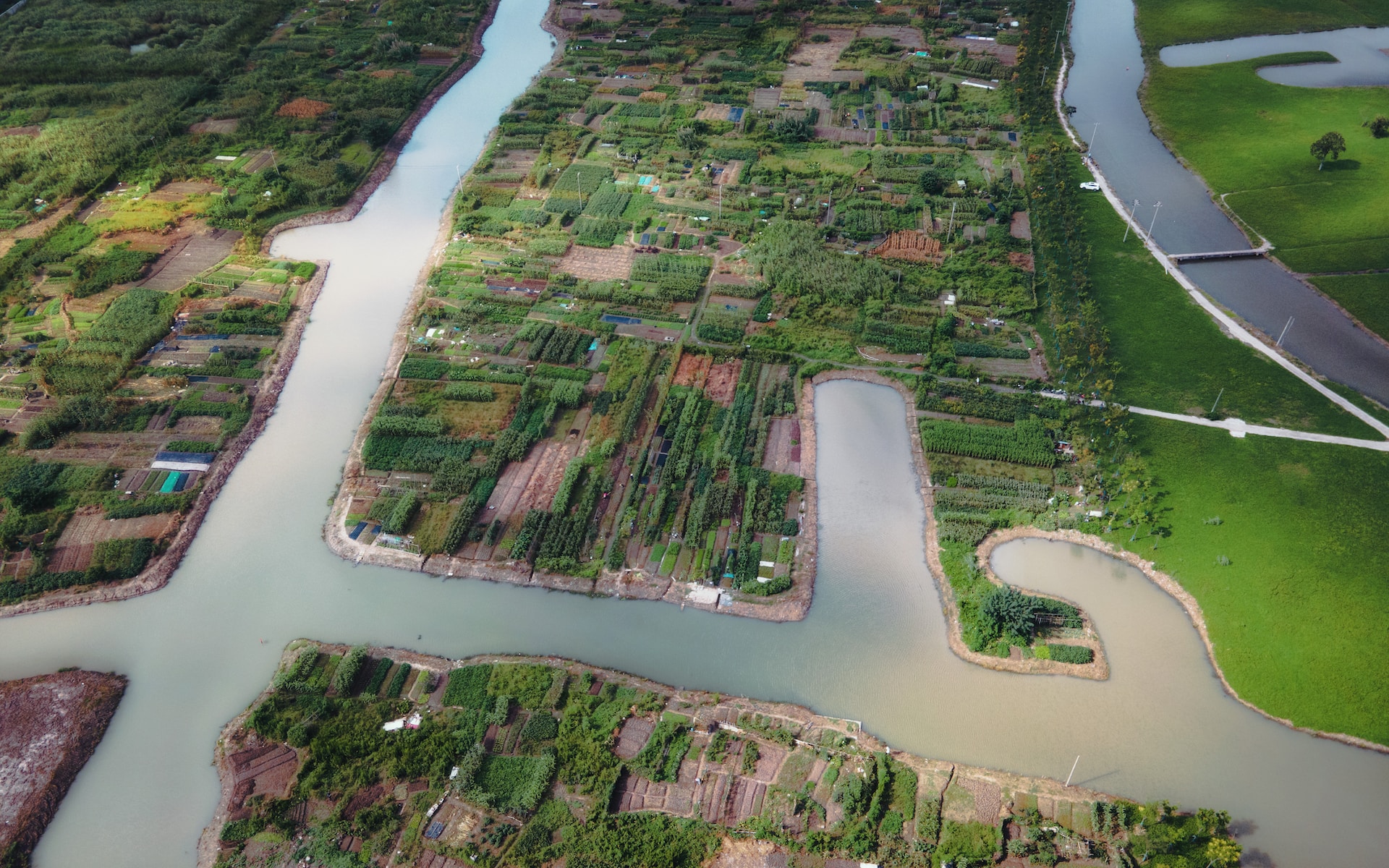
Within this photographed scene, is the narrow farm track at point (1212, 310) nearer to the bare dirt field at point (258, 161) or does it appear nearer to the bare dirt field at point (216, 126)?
the bare dirt field at point (258, 161)

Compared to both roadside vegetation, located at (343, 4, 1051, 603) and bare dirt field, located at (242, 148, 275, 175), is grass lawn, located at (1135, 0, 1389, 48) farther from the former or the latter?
bare dirt field, located at (242, 148, 275, 175)

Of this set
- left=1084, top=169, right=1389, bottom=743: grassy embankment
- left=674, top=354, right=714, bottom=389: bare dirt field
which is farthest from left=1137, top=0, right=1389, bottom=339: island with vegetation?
left=674, top=354, right=714, bottom=389: bare dirt field

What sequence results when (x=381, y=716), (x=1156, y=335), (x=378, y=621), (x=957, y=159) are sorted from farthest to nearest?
(x=957, y=159)
(x=1156, y=335)
(x=378, y=621)
(x=381, y=716)

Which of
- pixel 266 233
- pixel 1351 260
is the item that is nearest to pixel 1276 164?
pixel 1351 260

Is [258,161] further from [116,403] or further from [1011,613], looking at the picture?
[1011,613]

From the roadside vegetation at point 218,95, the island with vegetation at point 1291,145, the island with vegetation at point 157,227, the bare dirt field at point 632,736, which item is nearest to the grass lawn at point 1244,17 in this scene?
the island with vegetation at point 1291,145

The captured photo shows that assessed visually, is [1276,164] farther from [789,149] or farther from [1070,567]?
[1070,567]

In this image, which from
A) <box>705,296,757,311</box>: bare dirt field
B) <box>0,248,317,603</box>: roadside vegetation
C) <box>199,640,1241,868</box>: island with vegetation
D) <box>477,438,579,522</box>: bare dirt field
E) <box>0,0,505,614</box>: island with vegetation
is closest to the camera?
<box>199,640,1241,868</box>: island with vegetation
